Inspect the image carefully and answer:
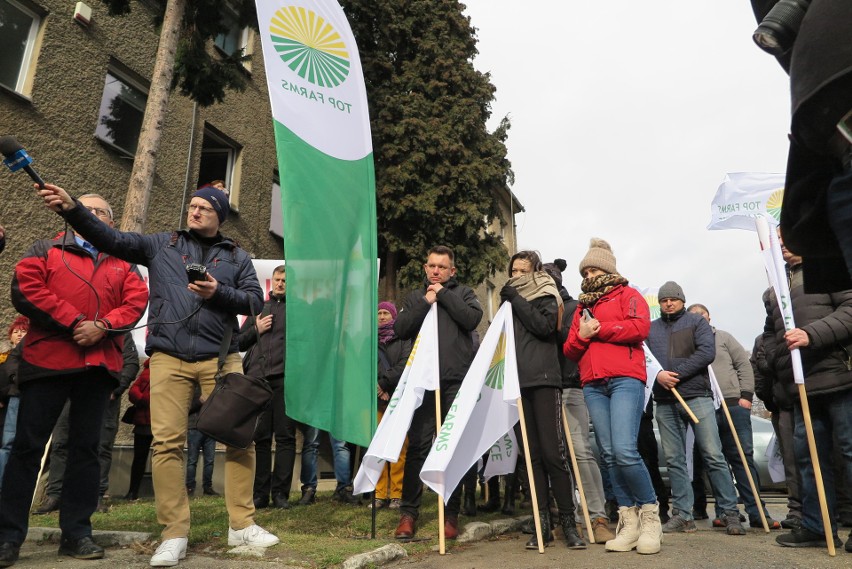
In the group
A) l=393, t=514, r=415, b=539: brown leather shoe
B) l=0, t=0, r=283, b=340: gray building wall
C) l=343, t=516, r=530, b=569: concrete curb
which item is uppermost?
l=0, t=0, r=283, b=340: gray building wall

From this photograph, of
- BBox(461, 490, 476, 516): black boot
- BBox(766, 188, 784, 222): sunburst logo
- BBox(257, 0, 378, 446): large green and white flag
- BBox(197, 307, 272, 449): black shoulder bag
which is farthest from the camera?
BBox(766, 188, 784, 222): sunburst logo

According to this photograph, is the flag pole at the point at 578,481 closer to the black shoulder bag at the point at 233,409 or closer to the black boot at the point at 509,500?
the black boot at the point at 509,500

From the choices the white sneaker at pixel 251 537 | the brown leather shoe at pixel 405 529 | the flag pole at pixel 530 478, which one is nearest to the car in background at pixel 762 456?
the flag pole at pixel 530 478

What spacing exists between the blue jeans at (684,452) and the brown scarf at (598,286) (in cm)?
202

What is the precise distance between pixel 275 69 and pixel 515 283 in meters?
2.43

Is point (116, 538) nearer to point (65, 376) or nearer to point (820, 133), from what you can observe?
point (65, 376)

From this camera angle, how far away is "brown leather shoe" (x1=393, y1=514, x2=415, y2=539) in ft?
15.4

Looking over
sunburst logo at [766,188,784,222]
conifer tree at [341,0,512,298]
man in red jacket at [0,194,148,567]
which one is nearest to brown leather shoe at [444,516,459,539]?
man in red jacket at [0,194,148,567]

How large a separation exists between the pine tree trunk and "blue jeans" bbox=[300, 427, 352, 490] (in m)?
3.08

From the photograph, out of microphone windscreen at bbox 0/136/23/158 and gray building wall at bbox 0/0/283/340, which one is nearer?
microphone windscreen at bbox 0/136/23/158

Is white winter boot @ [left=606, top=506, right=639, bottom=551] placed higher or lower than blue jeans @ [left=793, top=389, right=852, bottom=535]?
lower

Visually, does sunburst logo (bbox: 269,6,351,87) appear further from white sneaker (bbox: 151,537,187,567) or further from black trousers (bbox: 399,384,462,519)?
white sneaker (bbox: 151,537,187,567)

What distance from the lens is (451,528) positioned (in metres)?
4.82

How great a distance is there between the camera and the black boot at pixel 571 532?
4504 millimetres
